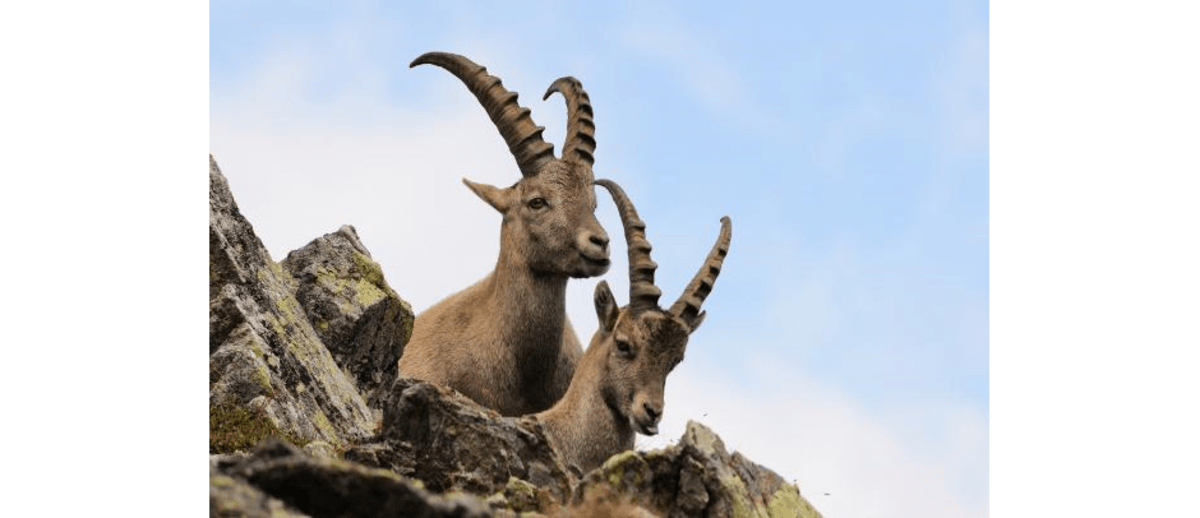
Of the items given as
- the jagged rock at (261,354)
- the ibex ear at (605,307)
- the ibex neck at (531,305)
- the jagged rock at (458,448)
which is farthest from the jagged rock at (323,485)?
the ibex neck at (531,305)

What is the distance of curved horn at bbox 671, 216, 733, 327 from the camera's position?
55.4ft

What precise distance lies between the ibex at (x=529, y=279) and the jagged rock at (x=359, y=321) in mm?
1499

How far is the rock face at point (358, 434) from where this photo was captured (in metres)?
8.45

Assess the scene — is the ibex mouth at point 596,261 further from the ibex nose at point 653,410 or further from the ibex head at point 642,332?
the ibex nose at point 653,410

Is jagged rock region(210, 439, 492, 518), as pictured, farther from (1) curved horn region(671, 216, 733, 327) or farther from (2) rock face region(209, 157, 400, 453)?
(1) curved horn region(671, 216, 733, 327)

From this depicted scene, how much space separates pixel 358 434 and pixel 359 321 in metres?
3.61

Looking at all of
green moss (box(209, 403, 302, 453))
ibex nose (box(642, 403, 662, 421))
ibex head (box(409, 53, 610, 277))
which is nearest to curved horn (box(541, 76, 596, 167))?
ibex head (box(409, 53, 610, 277))

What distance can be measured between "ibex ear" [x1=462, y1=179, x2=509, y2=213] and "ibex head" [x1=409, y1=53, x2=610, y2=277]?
12 millimetres

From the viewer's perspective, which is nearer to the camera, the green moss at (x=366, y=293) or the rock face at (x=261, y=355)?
the rock face at (x=261, y=355)

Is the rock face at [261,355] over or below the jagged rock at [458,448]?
over

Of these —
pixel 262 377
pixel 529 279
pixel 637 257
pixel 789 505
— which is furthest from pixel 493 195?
pixel 789 505

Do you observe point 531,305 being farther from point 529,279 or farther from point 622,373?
point 622,373

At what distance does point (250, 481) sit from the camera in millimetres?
8469
